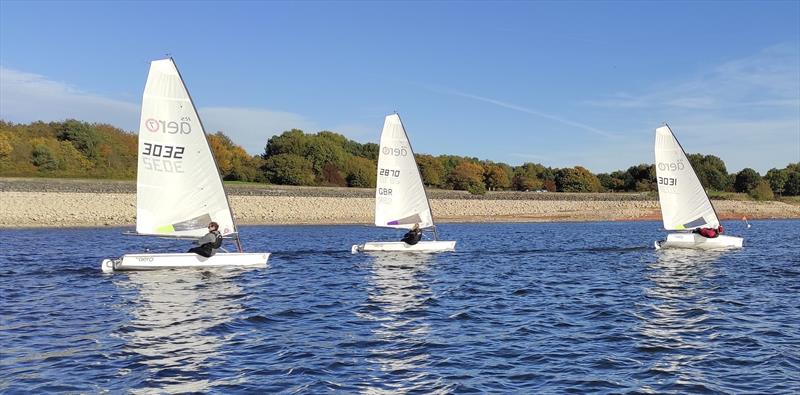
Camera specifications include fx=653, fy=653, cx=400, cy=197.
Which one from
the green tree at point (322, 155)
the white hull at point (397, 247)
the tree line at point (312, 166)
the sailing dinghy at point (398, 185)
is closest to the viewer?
the white hull at point (397, 247)

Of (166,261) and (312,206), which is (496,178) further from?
(166,261)

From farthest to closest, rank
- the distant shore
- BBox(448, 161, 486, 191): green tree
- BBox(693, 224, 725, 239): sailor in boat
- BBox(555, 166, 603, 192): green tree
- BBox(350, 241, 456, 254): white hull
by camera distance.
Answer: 1. BBox(555, 166, 603, 192): green tree
2. BBox(448, 161, 486, 191): green tree
3. the distant shore
4. BBox(693, 224, 725, 239): sailor in boat
5. BBox(350, 241, 456, 254): white hull

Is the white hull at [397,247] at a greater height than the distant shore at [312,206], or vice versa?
the distant shore at [312,206]

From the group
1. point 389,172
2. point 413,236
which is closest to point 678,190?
point 413,236

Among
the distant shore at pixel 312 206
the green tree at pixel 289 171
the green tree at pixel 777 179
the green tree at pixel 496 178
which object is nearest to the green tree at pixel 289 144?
the green tree at pixel 289 171

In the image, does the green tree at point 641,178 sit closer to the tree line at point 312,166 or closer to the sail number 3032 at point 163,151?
the tree line at point 312,166

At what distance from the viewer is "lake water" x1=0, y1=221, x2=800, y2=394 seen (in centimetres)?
1075

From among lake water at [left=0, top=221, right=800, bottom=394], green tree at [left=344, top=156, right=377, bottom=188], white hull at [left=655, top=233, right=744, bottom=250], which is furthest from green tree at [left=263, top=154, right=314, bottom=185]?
lake water at [left=0, top=221, right=800, bottom=394]

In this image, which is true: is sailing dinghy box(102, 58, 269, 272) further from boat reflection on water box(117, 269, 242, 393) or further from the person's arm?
boat reflection on water box(117, 269, 242, 393)

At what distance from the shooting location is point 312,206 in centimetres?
7012

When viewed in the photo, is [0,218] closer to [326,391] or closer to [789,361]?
[326,391]

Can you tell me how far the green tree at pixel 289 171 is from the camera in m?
104

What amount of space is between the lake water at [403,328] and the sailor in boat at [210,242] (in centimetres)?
90

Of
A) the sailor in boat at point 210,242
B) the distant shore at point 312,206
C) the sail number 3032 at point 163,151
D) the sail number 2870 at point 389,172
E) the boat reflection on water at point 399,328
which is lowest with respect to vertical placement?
the boat reflection on water at point 399,328
